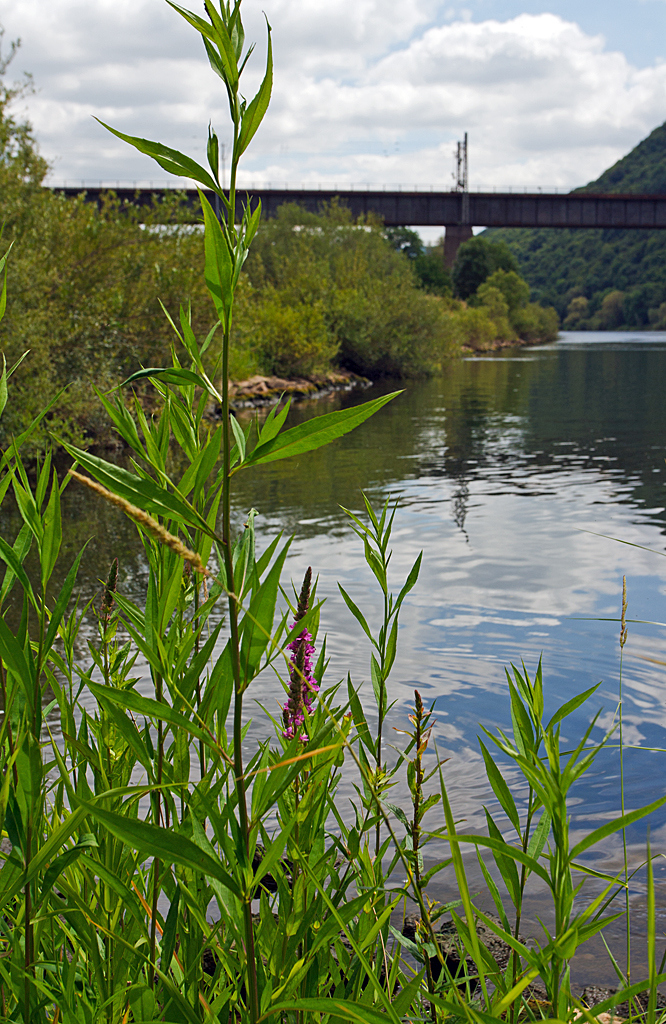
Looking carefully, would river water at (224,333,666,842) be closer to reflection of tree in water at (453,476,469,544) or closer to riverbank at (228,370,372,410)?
reflection of tree in water at (453,476,469,544)

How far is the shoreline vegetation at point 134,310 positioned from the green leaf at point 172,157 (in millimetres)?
280

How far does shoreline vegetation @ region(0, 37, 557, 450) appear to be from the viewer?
14.5 meters

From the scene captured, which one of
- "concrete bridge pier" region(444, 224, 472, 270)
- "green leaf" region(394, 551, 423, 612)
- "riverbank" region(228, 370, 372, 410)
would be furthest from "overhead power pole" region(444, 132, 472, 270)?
"green leaf" region(394, 551, 423, 612)

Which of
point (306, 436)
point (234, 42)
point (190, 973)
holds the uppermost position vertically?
point (234, 42)

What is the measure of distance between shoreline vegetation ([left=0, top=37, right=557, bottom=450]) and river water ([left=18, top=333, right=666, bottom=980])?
2.65 meters

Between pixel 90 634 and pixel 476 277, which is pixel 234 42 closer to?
pixel 90 634

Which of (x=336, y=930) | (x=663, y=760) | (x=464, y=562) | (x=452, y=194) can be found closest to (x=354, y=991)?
(x=336, y=930)

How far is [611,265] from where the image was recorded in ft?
510

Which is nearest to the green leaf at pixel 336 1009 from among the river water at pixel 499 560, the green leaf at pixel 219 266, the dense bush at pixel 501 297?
the green leaf at pixel 219 266

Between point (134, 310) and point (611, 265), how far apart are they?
5962 inches

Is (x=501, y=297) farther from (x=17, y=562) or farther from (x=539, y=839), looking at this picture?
(x=17, y=562)

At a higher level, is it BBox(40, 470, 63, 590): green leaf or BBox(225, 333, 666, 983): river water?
BBox(40, 470, 63, 590): green leaf

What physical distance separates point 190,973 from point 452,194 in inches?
3231

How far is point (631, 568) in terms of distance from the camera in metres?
9.91
